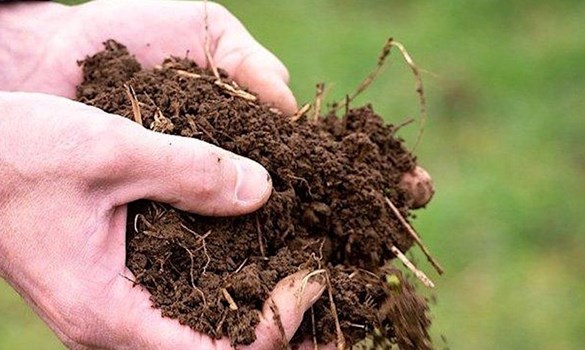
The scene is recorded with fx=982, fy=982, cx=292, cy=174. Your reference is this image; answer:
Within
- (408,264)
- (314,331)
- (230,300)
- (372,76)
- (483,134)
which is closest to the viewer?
(230,300)

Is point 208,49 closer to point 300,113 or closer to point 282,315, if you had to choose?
point 300,113

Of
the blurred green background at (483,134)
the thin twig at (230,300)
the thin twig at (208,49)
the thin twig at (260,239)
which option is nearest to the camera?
the thin twig at (230,300)

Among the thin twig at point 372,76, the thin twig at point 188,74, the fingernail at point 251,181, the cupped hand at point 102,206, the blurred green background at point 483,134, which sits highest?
the thin twig at point 372,76

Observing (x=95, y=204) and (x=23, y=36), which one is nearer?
(x=95, y=204)

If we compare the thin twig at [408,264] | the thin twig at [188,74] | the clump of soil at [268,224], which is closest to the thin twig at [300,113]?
the clump of soil at [268,224]

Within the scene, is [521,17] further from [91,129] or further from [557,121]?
[91,129]

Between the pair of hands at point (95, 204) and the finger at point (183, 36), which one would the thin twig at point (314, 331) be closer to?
the pair of hands at point (95, 204)

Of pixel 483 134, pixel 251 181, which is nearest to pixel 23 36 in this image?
pixel 251 181
